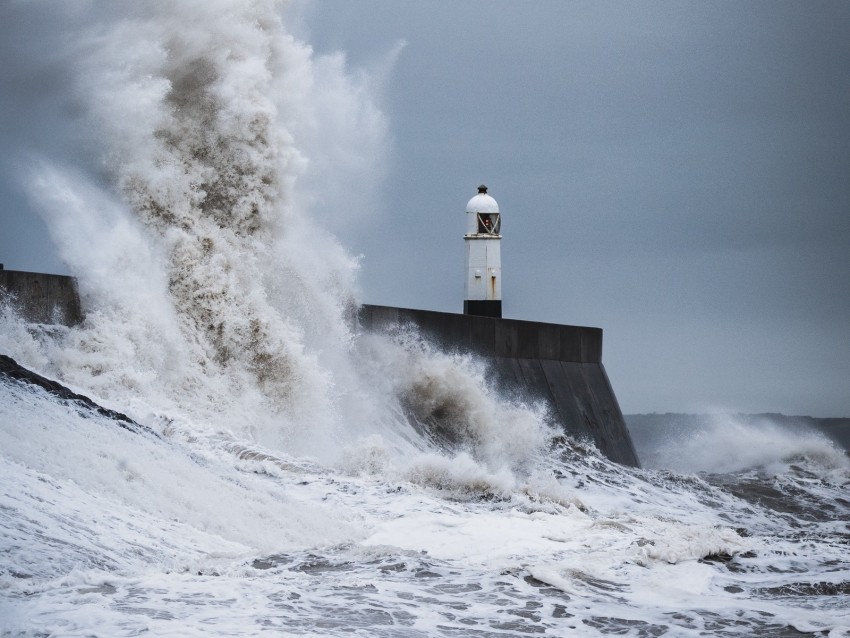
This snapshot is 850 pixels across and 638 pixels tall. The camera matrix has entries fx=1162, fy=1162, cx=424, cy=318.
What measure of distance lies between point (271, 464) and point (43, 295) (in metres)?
2.13

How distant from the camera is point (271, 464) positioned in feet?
26.6

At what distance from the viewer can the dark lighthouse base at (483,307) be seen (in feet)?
51.2

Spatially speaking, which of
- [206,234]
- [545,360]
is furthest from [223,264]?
[545,360]

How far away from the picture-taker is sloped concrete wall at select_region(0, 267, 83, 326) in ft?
27.0

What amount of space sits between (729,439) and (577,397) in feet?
18.0

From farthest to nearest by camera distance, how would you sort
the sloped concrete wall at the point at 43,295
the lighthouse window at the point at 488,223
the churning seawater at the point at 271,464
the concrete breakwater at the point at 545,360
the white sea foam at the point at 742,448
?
the white sea foam at the point at 742,448 < the lighthouse window at the point at 488,223 < the concrete breakwater at the point at 545,360 < the sloped concrete wall at the point at 43,295 < the churning seawater at the point at 271,464

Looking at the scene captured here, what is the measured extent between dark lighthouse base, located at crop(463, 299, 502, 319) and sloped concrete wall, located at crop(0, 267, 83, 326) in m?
7.54

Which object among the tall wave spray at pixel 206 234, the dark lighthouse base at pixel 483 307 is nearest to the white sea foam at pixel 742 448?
the dark lighthouse base at pixel 483 307

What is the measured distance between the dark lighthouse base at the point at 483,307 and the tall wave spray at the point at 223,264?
120 inches

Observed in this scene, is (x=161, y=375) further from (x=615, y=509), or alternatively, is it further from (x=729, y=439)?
(x=729, y=439)

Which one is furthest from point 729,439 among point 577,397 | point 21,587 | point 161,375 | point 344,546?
point 21,587

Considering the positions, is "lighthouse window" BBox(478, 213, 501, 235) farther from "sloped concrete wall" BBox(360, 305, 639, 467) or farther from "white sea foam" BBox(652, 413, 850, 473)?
"white sea foam" BBox(652, 413, 850, 473)

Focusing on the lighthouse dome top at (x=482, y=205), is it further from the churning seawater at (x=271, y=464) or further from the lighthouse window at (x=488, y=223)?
the churning seawater at (x=271, y=464)

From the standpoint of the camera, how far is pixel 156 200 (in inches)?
407
